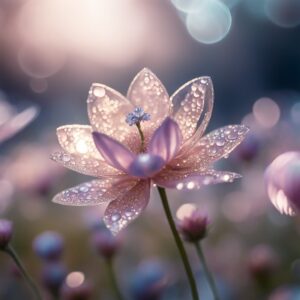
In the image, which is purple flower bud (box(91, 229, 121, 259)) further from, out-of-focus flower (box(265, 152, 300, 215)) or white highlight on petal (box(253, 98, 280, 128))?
white highlight on petal (box(253, 98, 280, 128))

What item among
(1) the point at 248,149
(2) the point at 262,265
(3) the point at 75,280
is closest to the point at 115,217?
(3) the point at 75,280

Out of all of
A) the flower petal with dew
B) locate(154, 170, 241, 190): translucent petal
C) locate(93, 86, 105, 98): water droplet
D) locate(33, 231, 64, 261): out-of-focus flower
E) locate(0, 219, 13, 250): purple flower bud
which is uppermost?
locate(93, 86, 105, 98): water droplet

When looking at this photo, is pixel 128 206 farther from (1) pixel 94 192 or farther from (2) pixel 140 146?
(2) pixel 140 146

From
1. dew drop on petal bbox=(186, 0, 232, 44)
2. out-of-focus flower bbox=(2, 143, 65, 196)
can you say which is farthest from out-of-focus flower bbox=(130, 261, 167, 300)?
dew drop on petal bbox=(186, 0, 232, 44)

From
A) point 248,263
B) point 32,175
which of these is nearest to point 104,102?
point 248,263

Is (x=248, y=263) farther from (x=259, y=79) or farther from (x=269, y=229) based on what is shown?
(x=259, y=79)
